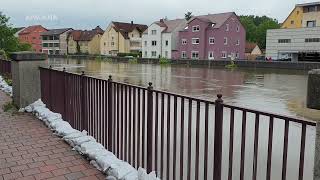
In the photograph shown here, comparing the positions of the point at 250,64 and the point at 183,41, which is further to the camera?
the point at 183,41

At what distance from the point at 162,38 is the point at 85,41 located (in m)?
39.0

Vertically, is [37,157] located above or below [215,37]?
below

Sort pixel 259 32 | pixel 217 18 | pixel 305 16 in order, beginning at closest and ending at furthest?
1. pixel 305 16
2. pixel 217 18
3. pixel 259 32

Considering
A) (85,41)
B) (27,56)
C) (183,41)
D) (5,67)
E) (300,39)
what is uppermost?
(85,41)

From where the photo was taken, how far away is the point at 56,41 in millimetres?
111875

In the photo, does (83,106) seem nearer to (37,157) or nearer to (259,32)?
(37,157)

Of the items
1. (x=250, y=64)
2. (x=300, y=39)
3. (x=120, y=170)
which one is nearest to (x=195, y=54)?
(x=250, y=64)

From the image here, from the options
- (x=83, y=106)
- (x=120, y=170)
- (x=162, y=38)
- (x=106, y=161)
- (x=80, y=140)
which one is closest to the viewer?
(x=120, y=170)

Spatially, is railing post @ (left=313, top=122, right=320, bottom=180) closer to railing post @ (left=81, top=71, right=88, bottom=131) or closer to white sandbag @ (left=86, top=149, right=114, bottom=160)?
white sandbag @ (left=86, top=149, right=114, bottom=160)

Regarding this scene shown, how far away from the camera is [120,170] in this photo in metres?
4.17

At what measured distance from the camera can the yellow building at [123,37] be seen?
286 ft

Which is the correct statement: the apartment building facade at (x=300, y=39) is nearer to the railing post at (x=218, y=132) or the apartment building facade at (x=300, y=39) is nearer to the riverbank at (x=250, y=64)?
the riverbank at (x=250, y=64)

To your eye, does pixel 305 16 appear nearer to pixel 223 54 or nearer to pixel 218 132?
pixel 223 54

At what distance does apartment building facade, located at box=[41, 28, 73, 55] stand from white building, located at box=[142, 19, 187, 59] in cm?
4233
